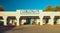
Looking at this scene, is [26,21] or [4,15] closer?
[4,15]

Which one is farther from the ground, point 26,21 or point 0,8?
point 0,8

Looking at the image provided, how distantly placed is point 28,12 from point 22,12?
186cm

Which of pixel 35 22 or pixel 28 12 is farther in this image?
pixel 35 22

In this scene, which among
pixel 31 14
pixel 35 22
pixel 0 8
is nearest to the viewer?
pixel 31 14

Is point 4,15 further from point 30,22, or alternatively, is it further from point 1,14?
point 30,22

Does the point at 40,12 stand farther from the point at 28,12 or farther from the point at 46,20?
the point at 46,20

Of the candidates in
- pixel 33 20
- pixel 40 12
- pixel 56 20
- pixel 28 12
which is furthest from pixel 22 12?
pixel 56 20

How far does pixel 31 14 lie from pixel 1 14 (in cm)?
950

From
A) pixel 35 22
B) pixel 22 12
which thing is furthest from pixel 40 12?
pixel 35 22

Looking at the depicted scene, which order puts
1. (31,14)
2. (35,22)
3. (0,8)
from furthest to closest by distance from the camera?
(0,8) → (35,22) → (31,14)

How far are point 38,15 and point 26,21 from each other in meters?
13.1

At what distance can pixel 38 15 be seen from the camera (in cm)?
6016

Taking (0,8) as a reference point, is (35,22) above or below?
below

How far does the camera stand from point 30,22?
71875 mm
